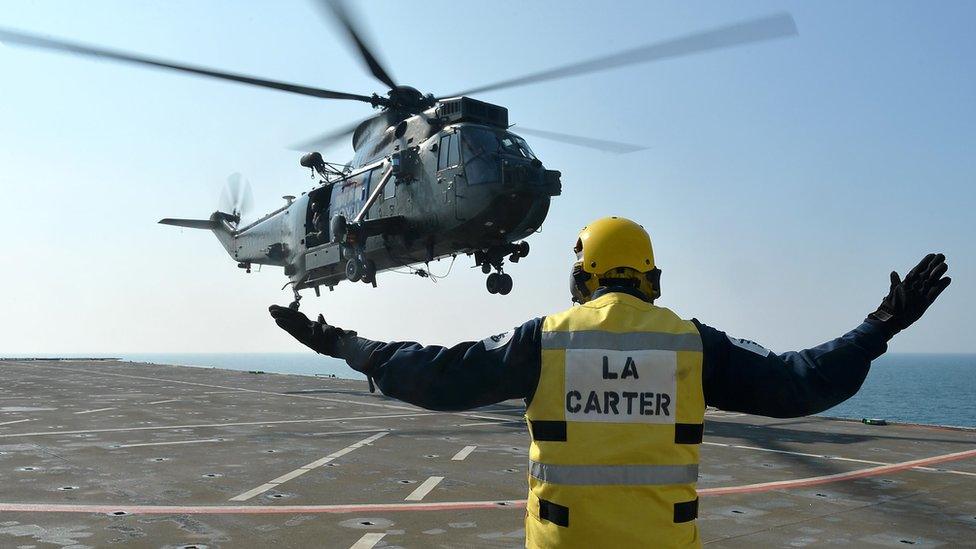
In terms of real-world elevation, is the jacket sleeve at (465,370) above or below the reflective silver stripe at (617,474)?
above

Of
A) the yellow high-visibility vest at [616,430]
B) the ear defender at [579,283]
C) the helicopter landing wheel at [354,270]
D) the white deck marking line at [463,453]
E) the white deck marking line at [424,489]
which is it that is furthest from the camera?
the helicopter landing wheel at [354,270]

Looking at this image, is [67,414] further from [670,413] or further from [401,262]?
[670,413]

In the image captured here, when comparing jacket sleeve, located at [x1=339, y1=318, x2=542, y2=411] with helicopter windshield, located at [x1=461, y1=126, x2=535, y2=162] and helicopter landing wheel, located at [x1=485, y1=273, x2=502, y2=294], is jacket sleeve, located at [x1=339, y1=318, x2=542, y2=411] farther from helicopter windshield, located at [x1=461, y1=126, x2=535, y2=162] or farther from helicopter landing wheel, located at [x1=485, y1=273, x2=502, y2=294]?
helicopter landing wheel, located at [x1=485, y1=273, x2=502, y2=294]

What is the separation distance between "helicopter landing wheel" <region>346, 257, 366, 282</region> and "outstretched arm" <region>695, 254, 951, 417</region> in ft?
Result: 59.7

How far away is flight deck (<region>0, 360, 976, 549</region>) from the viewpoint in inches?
250

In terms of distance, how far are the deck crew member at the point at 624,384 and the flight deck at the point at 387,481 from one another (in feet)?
11.3

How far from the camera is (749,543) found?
609 cm

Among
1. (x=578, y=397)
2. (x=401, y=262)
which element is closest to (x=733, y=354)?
(x=578, y=397)

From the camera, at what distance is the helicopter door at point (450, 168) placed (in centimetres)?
1811

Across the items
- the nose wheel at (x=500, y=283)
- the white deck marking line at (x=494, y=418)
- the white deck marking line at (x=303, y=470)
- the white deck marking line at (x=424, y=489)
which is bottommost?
the white deck marking line at (x=303, y=470)

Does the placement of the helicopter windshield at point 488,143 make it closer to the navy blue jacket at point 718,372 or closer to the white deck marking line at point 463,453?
the white deck marking line at point 463,453

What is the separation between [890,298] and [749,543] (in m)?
3.76

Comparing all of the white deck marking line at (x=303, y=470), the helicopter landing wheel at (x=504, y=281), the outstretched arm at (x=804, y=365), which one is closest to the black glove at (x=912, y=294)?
the outstretched arm at (x=804, y=365)

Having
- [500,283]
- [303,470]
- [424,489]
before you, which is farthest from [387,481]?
[500,283]
